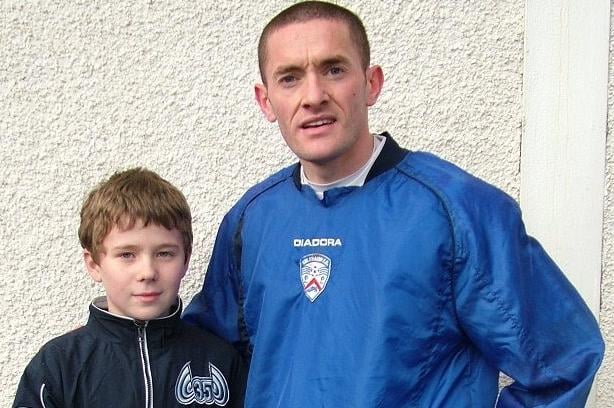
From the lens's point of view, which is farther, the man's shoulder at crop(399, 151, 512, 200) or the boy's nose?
the boy's nose

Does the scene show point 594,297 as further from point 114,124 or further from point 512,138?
point 114,124

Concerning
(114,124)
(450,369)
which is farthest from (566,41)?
(114,124)

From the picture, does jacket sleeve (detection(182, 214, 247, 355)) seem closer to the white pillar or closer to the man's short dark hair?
the man's short dark hair

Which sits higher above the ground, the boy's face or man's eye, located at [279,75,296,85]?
man's eye, located at [279,75,296,85]

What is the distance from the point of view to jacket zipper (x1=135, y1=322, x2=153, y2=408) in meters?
1.66

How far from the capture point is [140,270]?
1699mm

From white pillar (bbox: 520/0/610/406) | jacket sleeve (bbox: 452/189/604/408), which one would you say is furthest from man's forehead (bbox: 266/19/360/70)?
white pillar (bbox: 520/0/610/406)

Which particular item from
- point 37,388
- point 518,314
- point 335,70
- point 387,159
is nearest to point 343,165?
point 387,159

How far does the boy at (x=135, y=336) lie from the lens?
164cm

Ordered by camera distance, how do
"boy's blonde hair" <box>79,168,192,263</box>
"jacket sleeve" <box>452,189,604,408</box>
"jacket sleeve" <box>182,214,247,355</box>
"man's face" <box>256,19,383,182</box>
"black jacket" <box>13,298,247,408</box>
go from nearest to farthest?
"jacket sleeve" <box>452,189,604,408</box> → "man's face" <box>256,19,383,182</box> → "black jacket" <box>13,298,247,408</box> → "boy's blonde hair" <box>79,168,192,263</box> → "jacket sleeve" <box>182,214,247,355</box>

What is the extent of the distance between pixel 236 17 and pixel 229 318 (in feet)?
3.31

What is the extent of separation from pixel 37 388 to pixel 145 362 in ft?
0.81

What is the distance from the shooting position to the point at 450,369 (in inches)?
58.4

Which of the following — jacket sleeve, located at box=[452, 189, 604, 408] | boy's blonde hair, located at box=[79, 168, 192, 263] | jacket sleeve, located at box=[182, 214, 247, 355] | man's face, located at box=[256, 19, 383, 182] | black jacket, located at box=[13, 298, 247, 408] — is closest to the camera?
jacket sleeve, located at box=[452, 189, 604, 408]
